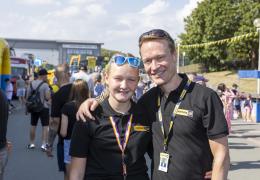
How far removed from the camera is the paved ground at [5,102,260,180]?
8750 millimetres

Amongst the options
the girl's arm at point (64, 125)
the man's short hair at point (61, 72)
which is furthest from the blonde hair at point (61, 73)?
the girl's arm at point (64, 125)

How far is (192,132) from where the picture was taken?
2994mm

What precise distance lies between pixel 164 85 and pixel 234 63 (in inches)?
2370

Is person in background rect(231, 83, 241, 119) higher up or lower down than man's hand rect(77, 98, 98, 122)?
lower down

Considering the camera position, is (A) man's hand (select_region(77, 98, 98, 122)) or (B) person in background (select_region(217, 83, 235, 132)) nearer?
(A) man's hand (select_region(77, 98, 98, 122))

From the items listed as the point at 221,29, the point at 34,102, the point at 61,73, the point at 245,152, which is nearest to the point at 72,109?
the point at 61,73

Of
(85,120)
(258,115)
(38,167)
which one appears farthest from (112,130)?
(258,115)

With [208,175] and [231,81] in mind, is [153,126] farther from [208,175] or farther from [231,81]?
[231,81]

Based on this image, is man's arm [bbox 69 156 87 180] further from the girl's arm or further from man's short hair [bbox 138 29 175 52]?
the girl's arm

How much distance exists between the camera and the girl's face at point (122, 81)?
3.18 m

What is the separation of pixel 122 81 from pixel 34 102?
28.0 ft

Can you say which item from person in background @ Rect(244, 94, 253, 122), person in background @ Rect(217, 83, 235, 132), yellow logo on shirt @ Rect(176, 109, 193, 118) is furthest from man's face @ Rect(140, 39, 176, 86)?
person in background @ Rect(244, 94, 253, 122)

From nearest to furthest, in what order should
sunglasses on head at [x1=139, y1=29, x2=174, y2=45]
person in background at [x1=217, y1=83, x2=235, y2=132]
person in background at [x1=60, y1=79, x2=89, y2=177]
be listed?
sunglasses on head at [x1=139, y1=29, x2=174, y2=45]
person in background at [x1=60, y1=79, x2=89, y2=177]
person in background at [x1=217, y1=83, x2=235, y2=132]

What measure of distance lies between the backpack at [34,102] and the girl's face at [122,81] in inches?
333
